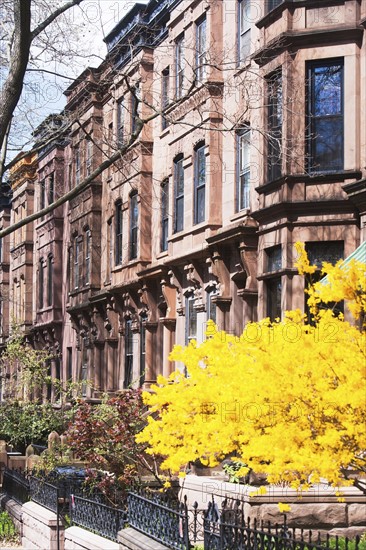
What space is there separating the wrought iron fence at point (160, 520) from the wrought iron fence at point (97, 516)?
0.37 m

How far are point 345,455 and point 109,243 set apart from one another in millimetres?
27772

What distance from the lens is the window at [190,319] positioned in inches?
1118

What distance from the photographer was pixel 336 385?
1072 cm

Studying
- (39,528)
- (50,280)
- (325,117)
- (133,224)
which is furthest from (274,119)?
(50,280)

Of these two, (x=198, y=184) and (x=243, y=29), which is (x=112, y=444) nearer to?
(x=198, y=184)

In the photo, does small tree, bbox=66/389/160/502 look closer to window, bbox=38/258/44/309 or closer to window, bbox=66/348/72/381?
window, bbox=66/348/72/381

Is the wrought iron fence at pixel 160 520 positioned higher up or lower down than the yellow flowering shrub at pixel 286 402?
lower down

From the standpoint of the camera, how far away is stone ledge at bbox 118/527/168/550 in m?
12.3

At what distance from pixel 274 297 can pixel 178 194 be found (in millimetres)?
8135


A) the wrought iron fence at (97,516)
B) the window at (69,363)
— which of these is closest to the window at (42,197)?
the window at (69,363)

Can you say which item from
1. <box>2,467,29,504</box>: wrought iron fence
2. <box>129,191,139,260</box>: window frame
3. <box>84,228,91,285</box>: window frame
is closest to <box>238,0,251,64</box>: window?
<box>129,191,139,260</box>: window frame

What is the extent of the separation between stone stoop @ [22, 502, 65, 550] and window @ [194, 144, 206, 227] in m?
11.3

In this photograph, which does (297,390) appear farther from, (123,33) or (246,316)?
(123,33)

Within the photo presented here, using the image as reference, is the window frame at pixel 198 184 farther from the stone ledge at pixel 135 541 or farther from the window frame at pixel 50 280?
the window frame at pixel 50 280
